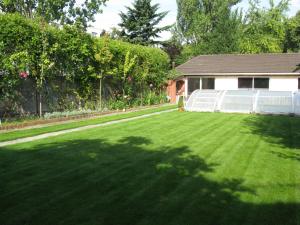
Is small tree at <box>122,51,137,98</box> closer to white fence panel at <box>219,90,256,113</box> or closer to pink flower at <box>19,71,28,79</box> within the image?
white fence panel at <box>219,90,256,113</box>

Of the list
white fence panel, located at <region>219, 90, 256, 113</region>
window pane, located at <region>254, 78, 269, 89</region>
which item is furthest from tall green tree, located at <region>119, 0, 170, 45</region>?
white fence panel, located at <region>219, 90, 256, 113</region>

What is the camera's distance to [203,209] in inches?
178

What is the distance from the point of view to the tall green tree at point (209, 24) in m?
39.8

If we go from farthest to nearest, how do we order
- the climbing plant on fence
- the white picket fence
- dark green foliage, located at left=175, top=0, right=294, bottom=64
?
dark green foliage, located at left=175, top=0, right=294, bottom=64
the white picket fence
the climbing plant on fence

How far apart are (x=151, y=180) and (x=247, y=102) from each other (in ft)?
44.8

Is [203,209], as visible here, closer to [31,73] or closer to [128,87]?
[31,73]

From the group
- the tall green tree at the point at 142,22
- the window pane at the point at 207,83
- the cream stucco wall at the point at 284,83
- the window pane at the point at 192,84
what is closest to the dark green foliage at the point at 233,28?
the tall green tree at the point at 142,22

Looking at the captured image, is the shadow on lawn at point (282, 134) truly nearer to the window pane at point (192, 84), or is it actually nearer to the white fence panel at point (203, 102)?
the white fence panel at point (203, 102)

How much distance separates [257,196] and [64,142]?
5.76 m

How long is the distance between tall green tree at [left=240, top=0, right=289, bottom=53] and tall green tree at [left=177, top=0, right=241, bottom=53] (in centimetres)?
307

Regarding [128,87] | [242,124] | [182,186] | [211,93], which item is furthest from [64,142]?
[211,93]

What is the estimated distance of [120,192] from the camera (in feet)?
16.9

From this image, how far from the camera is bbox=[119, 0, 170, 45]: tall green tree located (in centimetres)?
3888

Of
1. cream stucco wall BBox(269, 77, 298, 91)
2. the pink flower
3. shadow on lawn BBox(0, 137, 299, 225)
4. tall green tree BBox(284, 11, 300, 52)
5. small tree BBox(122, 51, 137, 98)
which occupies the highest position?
tall green tree BBox(284, 11, 300, 52)
